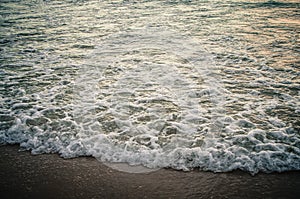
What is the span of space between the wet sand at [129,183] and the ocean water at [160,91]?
0.20 meters

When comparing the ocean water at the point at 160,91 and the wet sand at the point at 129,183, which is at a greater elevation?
the ocean water at the point at 160,91

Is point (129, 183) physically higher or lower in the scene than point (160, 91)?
lower

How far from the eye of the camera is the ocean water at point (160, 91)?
12.7ft

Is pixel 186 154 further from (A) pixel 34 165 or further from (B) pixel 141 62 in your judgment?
(B) pixel 141 62

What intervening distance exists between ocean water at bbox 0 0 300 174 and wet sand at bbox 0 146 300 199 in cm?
20

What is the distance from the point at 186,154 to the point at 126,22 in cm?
911

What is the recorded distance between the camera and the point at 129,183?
3314 millimetres

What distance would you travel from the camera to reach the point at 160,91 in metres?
5.66

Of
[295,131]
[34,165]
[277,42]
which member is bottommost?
[34,165]

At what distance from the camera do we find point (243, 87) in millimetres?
5668

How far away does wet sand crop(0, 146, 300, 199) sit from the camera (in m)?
3.14

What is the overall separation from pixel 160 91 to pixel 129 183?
8.92 feet

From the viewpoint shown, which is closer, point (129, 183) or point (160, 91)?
point (129, 183)

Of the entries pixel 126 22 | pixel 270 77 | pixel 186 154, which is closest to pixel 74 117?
pixel 186 154
